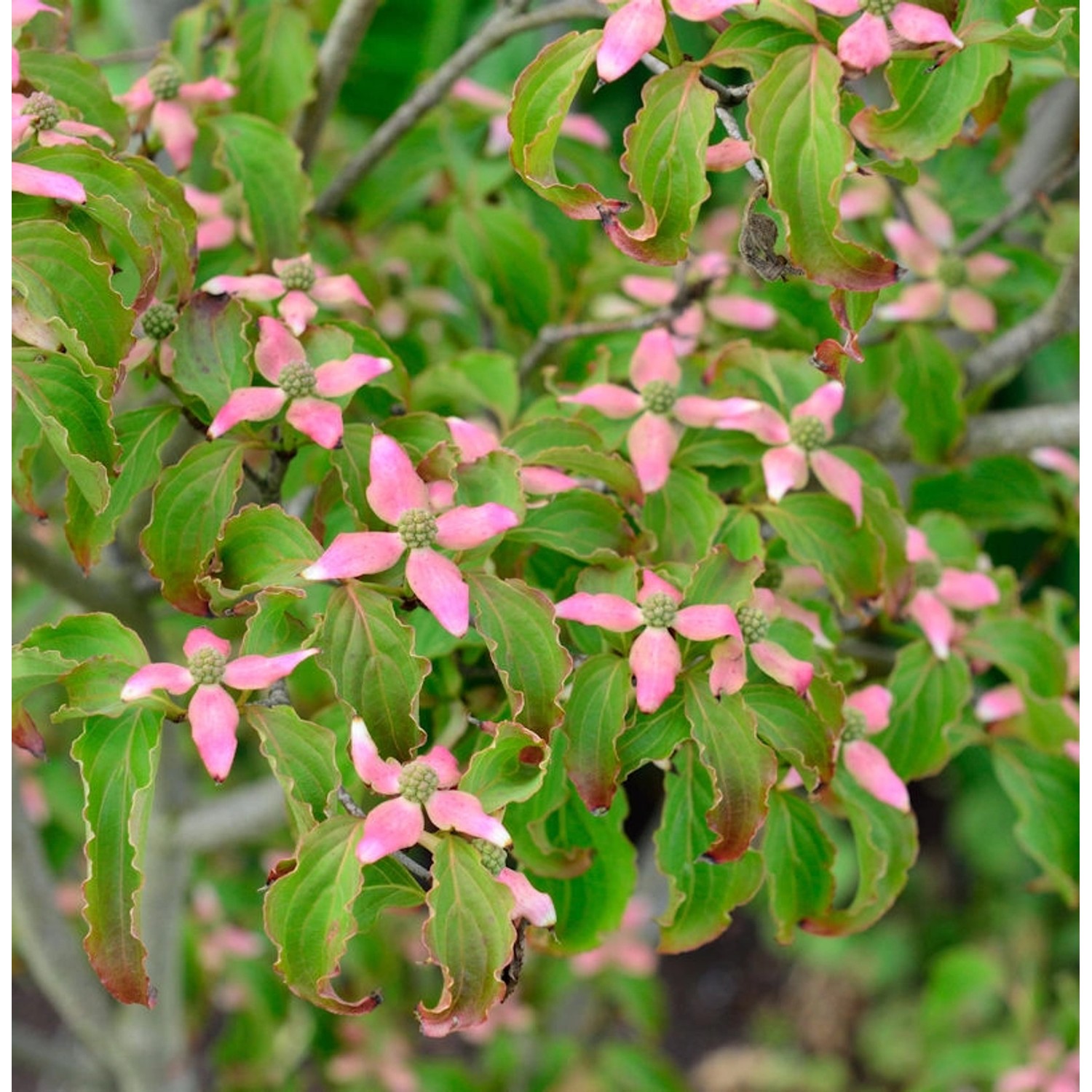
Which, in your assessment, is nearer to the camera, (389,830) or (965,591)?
(389,830)

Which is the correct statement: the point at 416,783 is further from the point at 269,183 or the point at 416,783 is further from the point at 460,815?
the point at 269,183

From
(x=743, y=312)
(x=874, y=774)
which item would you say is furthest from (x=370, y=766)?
(x=743, y=312)

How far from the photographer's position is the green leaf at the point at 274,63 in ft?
3.14

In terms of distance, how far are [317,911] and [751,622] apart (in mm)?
272

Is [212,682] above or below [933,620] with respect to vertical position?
above

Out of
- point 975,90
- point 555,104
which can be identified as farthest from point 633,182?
point 975,90

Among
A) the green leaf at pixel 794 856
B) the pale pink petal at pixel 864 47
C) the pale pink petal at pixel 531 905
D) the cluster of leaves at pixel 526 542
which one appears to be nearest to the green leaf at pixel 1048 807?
the cluster of leaves at pixel 526 542

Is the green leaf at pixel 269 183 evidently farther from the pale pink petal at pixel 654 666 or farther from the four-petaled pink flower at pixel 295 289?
the pale pink petal at pixel 654 666

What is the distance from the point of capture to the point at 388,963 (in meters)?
1.68

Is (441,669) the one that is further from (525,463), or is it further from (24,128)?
(24,128)

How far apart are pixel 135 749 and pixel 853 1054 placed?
2.08m

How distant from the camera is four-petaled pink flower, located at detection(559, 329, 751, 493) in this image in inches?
30.8

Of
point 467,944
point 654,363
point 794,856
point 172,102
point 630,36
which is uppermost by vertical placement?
point 630,36

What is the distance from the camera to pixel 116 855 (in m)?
0.62
